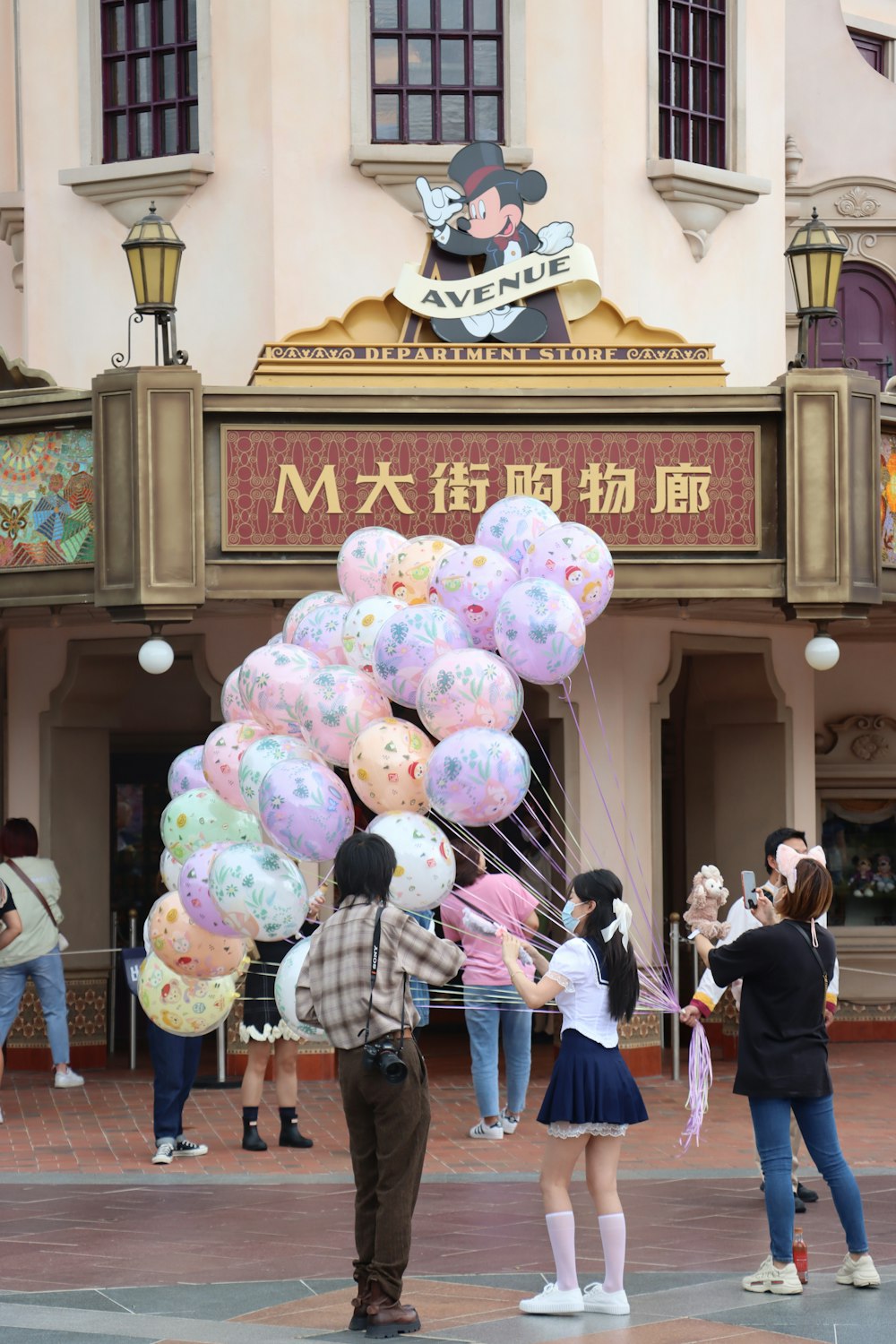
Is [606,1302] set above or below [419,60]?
below

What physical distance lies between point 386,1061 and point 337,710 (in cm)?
208

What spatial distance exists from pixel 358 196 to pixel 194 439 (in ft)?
10.0

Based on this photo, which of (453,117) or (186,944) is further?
(453,117)

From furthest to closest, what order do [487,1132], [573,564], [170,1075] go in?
[487,1132]
[170,1075]
[573,564]

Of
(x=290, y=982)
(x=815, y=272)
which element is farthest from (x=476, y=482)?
(x=290, y=982)

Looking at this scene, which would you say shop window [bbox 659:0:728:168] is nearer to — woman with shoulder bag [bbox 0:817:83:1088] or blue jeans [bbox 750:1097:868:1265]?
woman with shoulder bag [bbox 0:817:83:1088]

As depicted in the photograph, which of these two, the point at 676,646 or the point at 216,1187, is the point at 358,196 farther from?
the point at 216,1187

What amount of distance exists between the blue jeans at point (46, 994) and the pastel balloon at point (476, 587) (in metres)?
5.51

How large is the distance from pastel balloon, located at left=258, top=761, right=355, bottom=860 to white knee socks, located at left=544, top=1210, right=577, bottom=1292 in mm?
1829

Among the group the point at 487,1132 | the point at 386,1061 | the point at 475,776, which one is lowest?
the point at 487,1132

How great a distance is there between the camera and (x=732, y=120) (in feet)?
53.7

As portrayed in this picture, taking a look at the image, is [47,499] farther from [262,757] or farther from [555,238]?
[262,757]

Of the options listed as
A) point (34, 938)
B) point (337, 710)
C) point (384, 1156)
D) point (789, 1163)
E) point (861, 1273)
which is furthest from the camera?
point (34, 938)

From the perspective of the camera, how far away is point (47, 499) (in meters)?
14.0
